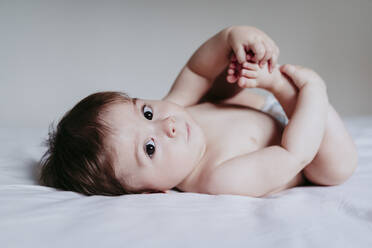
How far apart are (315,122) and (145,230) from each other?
1.69ft

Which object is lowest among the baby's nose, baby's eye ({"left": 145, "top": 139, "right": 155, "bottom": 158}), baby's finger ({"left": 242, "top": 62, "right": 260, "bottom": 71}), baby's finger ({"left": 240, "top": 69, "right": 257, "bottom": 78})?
baby's eye ({"left": 145, "top": 139, "right": 155, "bottom": 158})

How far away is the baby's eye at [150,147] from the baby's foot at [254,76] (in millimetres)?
284

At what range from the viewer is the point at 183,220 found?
2.22 feet

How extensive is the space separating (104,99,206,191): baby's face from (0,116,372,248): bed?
0.40 feet

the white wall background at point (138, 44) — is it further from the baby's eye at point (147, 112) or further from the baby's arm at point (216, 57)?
the baby's eye at point (147, 112)

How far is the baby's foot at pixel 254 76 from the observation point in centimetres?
103

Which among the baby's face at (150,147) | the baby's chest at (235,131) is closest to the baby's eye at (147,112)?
the baby's face at (150,147)

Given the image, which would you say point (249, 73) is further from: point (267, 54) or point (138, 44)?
point (138, 44)

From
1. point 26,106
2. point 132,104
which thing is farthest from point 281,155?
point 26,106

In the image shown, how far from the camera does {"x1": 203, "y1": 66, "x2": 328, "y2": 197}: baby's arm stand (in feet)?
2.93

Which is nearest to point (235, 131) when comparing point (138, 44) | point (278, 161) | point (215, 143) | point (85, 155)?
point (215, 143)

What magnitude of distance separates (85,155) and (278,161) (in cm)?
45

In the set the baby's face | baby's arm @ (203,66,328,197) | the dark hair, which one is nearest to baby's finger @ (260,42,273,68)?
baby's arm @ (203,66,328,197)

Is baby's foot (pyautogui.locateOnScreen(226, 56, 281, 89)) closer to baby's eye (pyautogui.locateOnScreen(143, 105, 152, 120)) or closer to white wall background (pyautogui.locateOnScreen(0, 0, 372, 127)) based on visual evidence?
baby's eye (pyautogui.locateOnScreen(143, 105, 152, 120))
